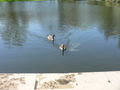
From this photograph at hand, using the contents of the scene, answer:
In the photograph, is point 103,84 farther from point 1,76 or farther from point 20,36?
point 20,36

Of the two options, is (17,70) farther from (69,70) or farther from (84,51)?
(84,51)

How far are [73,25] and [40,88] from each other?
15.9 meters

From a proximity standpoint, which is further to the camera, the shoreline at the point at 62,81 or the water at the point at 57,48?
the water at the point at 57,48

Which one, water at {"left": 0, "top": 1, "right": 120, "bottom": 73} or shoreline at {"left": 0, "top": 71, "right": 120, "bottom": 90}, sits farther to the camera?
water at {"left": 0, "top": 1, "right": 120, "bottom": 73}

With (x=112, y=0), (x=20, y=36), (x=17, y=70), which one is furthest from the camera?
(x=112, y=0)

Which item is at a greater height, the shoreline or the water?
the shoreline

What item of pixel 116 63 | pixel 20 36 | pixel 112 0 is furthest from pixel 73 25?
pixel 112 0

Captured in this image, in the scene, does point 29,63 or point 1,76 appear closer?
point 1,76

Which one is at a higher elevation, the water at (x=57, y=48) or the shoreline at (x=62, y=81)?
the shoreline at (x=62, y=81)

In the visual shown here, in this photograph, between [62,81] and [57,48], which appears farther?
[57,48]

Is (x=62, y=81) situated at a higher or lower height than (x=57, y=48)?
higher

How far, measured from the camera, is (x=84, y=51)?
→ 606 inches

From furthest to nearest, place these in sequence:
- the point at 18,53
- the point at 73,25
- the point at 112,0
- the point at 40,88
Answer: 1. the point at 112,0
2. the point at 73,25
3. the point at 18,53
4. the point at 40,88

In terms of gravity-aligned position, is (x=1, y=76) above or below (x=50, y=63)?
above
